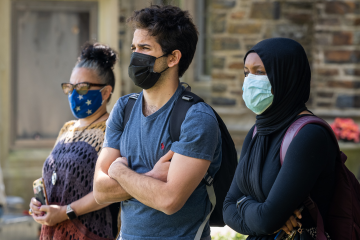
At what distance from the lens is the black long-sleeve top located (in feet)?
5.55

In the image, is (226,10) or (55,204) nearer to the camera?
(55,204)

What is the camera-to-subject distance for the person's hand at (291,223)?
173cm

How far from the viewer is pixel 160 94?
2.22 metres

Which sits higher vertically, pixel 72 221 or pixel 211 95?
pixel 211 95

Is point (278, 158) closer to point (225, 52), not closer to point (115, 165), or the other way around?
point (115, 165)

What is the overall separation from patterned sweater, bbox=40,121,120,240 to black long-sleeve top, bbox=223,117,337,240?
3.79 feet

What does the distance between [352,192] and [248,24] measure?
16.7 feet

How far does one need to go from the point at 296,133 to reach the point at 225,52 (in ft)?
16.6

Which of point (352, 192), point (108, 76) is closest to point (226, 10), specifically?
point (108, 76)

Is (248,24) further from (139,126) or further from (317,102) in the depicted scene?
(139,126)

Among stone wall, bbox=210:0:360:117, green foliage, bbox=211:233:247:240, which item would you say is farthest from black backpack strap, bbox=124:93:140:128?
stone wall, bbox=210:0:360:117

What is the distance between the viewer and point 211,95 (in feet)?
22.6

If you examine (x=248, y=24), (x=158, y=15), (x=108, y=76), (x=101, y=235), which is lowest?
(x=101, y=235)

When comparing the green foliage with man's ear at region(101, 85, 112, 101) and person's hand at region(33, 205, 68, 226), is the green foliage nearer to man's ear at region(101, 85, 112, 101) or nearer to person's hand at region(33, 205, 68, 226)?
person's hand at region(33, 205, 68, 226)
